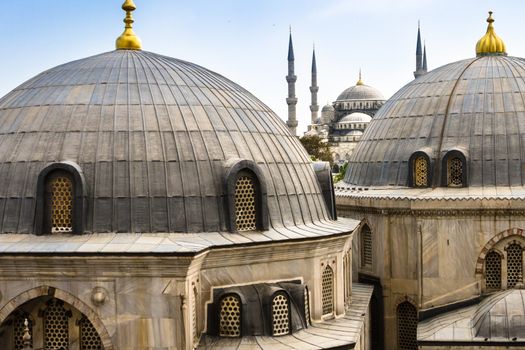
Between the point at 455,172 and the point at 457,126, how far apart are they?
1703 millimetres

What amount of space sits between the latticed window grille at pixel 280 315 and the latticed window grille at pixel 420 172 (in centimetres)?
953

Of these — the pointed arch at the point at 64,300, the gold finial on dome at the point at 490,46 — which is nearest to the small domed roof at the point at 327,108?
the gold finial on dome at the point at 490,46

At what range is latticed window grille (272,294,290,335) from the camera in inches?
749

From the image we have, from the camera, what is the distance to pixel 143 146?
19.6 meters

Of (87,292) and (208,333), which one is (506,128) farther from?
(87,292)

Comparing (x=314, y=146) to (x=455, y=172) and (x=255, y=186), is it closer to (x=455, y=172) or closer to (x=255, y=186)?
(x=455, y=172)

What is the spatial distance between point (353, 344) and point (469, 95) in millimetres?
12284

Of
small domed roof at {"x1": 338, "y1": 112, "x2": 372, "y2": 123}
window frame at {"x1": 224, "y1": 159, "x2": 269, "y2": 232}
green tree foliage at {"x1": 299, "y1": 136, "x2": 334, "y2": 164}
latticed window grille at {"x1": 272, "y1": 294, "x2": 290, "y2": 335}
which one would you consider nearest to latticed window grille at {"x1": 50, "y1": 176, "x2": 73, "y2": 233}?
window frame at {"x1": 224, "y1": 159, "x2": 269, "y2": 232}

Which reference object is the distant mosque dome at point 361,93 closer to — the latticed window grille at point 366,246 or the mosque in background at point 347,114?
the mosque in background at point 347,114

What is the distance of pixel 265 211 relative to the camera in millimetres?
19953

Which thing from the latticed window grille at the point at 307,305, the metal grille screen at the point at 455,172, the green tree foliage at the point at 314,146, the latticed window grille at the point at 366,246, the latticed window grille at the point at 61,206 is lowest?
the latticed window grille at the point at 307,305

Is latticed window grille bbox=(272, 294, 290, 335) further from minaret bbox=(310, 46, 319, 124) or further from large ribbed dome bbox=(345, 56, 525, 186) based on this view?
minaret bbox=(310, 46, 319, 124)

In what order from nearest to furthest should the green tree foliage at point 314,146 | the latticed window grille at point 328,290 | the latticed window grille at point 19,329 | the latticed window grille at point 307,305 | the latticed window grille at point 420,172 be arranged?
the latticed window grille at point 19,329
the latticed window grille at point 307,305
the latticed window grille at point 328,290
the latticed window grille at point 420,172
the green tree foliage at point 314,146

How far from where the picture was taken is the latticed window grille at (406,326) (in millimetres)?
26781
